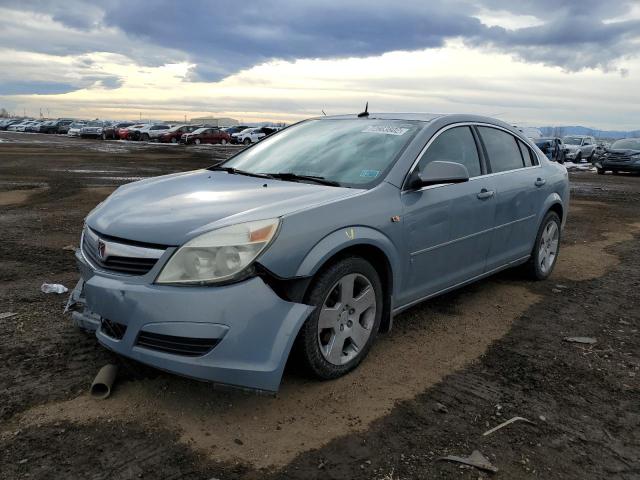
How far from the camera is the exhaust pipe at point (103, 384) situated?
130 inches

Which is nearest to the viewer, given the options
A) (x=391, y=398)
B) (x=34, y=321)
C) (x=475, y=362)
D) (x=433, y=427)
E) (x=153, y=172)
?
(x=433, y=427)

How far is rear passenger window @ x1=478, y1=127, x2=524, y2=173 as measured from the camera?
16.5 ft

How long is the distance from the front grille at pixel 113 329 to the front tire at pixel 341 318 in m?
0.95

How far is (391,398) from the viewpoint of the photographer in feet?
11.2

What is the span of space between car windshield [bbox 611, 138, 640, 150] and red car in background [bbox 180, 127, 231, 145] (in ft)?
106

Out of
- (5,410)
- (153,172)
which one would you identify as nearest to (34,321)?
(5,410)

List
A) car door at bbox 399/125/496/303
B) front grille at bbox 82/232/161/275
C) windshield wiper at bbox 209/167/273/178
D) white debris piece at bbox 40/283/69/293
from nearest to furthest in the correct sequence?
front grille at bbox 82/232/161/275, car door at bbox 399/125/496/303, windshield wiper at bbox 209/167/273/178, white debris piece at bbox 40/283/69/293

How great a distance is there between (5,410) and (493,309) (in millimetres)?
3811

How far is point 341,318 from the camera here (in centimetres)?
349

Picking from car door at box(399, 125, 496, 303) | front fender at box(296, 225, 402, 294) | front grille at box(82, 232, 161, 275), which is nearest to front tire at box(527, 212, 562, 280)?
car door at box(399, 125, 496, 303)

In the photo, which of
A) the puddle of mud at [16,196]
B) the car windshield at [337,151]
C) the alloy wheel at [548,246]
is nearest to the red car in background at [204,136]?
the puddle of mud at [16,196]

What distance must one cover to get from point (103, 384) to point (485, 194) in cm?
317

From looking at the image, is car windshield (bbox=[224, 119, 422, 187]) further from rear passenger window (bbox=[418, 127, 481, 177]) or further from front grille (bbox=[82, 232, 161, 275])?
front grille (bbox=[82, 232, 161, 275])

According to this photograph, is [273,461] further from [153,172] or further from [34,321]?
[153,172]
